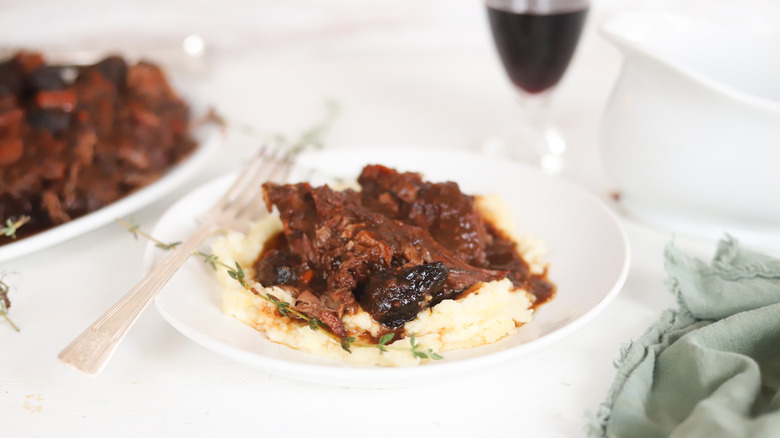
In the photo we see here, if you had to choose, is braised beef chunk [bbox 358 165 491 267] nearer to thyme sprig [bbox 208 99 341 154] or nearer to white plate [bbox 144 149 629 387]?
white plate [bbox 144 149 629 387]

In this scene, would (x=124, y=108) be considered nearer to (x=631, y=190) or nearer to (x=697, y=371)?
(x=631, y=190)

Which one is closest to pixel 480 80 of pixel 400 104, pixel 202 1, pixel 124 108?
pixel 400 104

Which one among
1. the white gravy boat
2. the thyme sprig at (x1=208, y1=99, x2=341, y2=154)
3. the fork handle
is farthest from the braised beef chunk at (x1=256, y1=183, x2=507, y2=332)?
the thyme sprig at (x1=208, y1=99, x2=341, y2=154)

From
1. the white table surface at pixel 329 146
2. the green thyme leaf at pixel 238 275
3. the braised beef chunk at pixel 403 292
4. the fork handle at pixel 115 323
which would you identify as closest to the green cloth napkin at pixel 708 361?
the white table surface at pixel 329 146

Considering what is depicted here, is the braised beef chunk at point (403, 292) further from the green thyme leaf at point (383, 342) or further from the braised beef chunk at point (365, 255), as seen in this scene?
the green thyme leaf at point (383, 342)

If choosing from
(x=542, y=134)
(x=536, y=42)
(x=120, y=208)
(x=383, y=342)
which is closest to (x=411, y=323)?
(x=383, y=342)

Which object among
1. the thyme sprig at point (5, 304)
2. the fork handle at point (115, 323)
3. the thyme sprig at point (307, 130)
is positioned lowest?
the thyme sprig at point (307, 130)

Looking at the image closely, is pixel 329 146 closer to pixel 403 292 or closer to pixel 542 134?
pixel 542 134
